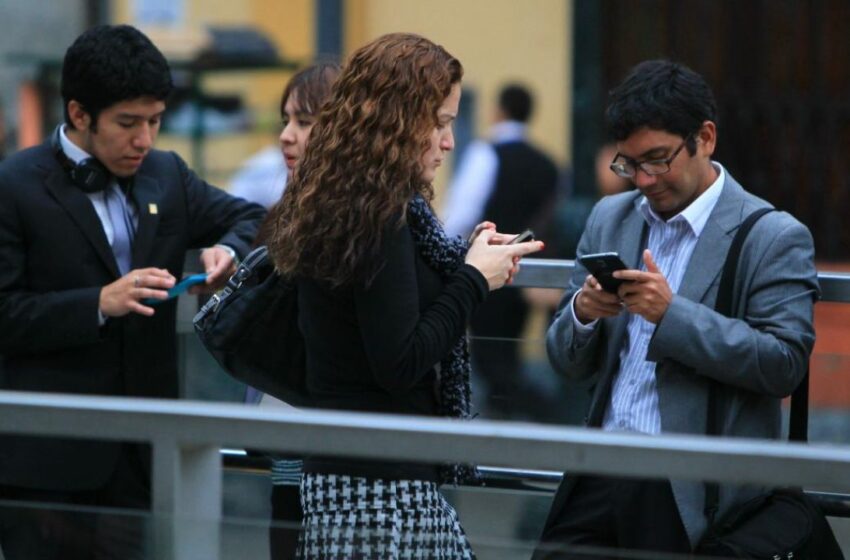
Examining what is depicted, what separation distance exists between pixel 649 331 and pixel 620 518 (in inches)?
16.9

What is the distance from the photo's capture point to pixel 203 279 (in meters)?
4.14

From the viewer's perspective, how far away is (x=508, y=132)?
924 centimetres

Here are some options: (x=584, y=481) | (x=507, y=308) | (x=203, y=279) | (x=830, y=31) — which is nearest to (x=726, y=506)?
(x=584, y=481)

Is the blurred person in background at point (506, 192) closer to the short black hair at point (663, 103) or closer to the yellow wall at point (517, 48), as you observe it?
the yellow wall at point (517, 48)

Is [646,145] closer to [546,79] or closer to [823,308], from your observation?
[823,308]

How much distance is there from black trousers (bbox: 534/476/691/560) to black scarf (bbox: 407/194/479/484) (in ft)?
0.76

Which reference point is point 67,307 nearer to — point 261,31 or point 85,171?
point 85,171

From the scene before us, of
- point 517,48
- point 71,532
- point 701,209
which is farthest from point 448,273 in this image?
point 517,48

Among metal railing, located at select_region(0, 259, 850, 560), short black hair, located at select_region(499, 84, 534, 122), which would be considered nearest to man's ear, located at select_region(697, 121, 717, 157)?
metal railing, located at select_region(0, 259, 850, 560)

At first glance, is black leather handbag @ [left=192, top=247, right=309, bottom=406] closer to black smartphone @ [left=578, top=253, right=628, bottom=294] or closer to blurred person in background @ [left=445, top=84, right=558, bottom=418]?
black smartphone @ [left=578, top=253, right=628, bottom=294]

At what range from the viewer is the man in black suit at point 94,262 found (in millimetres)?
3930

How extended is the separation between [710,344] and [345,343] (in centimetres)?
73

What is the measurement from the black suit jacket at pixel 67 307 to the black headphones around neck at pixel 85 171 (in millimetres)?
16

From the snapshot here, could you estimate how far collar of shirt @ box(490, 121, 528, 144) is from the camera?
30.2ft
